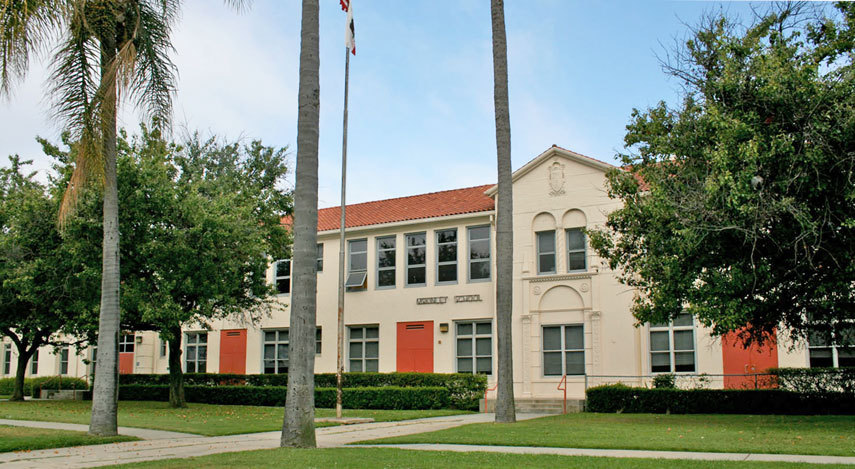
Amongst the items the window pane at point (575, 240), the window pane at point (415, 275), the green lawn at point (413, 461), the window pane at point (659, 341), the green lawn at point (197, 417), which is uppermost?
the window pane at point (575, 240)

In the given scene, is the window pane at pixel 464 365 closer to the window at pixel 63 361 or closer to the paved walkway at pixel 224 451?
the paved walkway at pixel 224 451

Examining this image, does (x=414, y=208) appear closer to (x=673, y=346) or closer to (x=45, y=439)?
(x=673, y=346)

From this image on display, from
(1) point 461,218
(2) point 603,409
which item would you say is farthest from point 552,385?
(1) point 461,218

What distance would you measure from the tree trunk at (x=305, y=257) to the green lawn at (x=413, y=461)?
61cm

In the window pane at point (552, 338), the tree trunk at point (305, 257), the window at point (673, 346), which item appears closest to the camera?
the tree trunk at point (305, 257)

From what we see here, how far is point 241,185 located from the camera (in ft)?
94.1

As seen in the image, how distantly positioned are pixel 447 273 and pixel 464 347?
291cm

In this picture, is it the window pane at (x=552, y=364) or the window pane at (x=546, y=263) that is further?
the window pane at (x=546, y=263)

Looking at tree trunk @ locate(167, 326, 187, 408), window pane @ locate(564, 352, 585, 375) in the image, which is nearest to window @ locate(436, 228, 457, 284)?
window pane @ locate(564, 352, 585, 375)

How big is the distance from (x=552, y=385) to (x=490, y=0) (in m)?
13.2

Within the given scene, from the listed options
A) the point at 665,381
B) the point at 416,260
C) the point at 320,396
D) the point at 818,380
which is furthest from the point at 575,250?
the point at 320,396

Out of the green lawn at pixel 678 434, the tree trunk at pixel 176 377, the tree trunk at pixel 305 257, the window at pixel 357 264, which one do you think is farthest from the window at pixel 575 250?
the tree trunk at pixel 305 257

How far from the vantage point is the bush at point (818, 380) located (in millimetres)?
20125

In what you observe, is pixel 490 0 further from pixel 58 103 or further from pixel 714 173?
pixel 58 103
